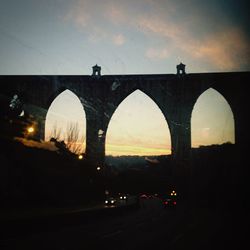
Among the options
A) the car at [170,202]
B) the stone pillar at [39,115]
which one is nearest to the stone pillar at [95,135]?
the stone pillar at [39,115]

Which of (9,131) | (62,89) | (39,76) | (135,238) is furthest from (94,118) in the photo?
(135,238)

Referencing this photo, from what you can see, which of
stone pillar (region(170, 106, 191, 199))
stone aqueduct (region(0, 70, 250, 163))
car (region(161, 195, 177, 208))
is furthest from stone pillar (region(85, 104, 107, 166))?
car (region(161, 195, 177, 208))

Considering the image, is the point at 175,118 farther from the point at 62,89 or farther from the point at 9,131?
the point at 9,131

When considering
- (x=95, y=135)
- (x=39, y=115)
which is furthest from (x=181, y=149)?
(x=39, y=115)

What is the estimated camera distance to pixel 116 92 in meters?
41.5

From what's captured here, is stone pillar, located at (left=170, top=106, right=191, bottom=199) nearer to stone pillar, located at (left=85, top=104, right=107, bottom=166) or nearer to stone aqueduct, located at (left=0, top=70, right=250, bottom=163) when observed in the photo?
stone aqueduct, located at (left=0, top=70, right=250, bottom=163)

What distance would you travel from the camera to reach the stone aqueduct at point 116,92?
39781 mm

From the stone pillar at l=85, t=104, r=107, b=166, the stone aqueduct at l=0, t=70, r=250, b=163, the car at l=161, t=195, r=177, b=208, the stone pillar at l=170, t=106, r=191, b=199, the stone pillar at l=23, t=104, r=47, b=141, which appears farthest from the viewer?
the stone pillar at l=23, t=104, r=47, b=141

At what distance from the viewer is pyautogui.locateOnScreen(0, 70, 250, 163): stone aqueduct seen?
39.8m

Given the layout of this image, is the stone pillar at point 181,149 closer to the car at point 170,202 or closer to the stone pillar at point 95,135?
the car at point 170,202

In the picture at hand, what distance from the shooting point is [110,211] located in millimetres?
25469

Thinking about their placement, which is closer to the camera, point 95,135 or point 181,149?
point 181,149

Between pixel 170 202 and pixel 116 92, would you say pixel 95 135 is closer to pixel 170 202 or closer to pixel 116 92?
pixel 116 92

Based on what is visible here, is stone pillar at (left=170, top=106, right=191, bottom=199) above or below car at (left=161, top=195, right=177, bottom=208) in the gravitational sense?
above
